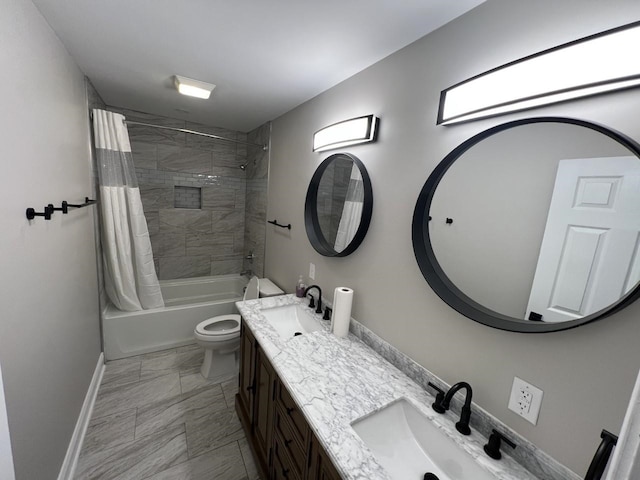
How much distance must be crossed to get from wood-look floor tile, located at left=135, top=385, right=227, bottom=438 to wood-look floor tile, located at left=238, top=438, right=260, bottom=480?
0.35 meters

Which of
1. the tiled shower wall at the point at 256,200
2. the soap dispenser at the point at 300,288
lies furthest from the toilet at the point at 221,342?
the tiled shower wall at the point at 256,200

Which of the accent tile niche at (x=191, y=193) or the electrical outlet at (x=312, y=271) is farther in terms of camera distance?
the accent tile niche at (x=191, y=193)

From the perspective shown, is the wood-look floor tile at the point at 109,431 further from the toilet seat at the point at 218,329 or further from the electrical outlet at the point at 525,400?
the electrical outlet at the point at 525,400

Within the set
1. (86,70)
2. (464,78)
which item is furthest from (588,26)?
(86,70)

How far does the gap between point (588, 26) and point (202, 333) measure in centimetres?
269

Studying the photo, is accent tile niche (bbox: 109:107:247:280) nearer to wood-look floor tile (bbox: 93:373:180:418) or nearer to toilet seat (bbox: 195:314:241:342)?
toilet seat (bbox: 195:314:241:342)

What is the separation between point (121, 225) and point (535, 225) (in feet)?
9.69

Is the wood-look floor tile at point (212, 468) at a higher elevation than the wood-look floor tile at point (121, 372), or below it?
higher

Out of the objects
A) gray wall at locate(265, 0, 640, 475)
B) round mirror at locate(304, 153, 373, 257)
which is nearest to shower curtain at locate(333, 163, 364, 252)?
round mirror at locate(304, 153, 373, 257)

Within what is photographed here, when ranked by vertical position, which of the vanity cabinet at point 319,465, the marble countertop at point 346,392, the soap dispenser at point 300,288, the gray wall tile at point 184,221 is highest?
the gray wall tile at point 184,221

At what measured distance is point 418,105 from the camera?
1191mm

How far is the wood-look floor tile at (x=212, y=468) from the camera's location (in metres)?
1.47

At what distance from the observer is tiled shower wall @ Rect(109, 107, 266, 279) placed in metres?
2.97

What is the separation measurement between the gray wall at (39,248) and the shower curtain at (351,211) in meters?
1.49
